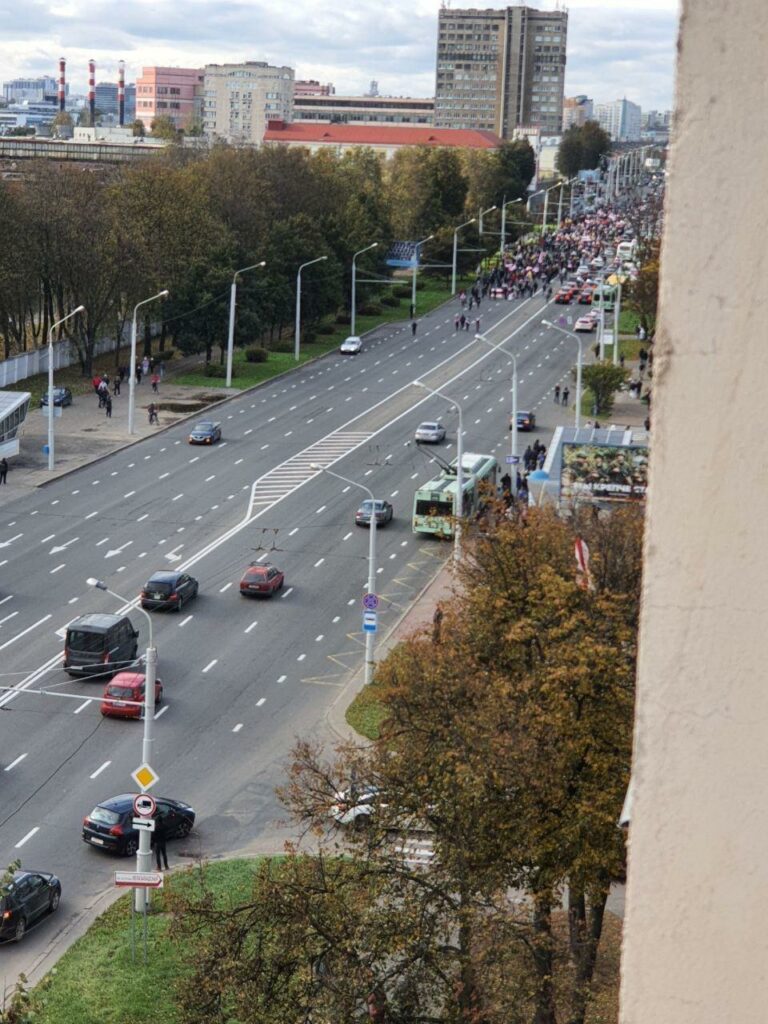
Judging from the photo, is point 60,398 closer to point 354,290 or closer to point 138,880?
point 354,290

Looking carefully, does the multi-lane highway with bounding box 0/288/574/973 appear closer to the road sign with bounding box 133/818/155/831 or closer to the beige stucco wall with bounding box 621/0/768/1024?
the road sign with bounding box 133/818/155/831

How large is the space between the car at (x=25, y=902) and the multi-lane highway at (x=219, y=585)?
0.28 meters

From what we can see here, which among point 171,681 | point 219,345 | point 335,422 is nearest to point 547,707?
point 171,681

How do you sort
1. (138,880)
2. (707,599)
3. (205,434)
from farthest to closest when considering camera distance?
(205,434) → (138,880) → (707,599)

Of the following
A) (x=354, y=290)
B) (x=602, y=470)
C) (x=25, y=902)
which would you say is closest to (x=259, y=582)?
(x=602, y=470)

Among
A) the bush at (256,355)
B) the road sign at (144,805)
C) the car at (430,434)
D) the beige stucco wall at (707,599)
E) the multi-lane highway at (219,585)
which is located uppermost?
the beige stucco wall at (707,599)

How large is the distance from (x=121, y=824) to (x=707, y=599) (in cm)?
2663

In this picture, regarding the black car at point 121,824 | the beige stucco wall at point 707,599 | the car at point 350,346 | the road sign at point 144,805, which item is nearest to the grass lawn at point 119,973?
the road sign at point 144,805

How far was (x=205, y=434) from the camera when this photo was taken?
2581 inches

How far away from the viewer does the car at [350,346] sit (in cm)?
9088

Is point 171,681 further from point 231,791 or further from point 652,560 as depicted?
point 652,560

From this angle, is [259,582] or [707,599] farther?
[259,582]

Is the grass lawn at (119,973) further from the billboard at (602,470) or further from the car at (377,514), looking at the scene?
the car at (377,514)

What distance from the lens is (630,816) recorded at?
2666 mm
